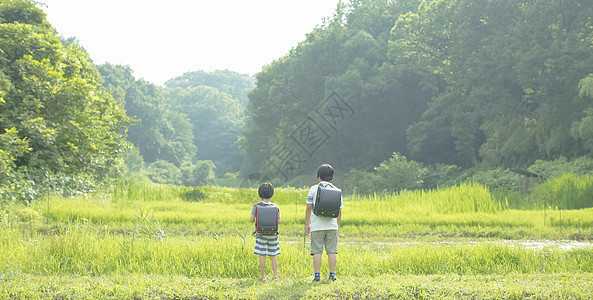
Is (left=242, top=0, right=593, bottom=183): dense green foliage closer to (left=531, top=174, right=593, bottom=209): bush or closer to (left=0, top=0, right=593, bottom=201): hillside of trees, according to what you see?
(left=0, top=0, right=593, bottom=201): hillside of trees

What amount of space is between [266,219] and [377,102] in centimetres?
4154

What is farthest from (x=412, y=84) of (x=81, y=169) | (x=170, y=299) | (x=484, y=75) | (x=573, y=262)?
(x=170, y=299)

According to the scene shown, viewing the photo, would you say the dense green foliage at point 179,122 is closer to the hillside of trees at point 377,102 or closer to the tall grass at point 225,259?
the hillside of trees at point 377,102

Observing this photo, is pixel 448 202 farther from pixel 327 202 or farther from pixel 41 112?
pixel 41 112

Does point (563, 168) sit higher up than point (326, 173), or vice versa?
point (326, 173)

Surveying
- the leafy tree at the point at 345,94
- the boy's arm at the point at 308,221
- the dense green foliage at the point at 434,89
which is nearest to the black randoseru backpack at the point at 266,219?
the boy's arm at the point at 308,221

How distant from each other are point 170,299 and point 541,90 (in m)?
30.4

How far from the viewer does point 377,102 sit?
47.4m

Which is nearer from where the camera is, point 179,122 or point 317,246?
point 317,246

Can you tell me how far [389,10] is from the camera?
55.4m

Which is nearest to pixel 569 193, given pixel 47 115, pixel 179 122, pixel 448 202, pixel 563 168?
pixel 448 202

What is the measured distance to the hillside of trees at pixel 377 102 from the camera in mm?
18281

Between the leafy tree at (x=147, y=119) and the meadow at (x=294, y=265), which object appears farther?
the leafy tree at (x=147, y=119)

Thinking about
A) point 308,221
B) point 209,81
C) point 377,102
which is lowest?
point 308,221
